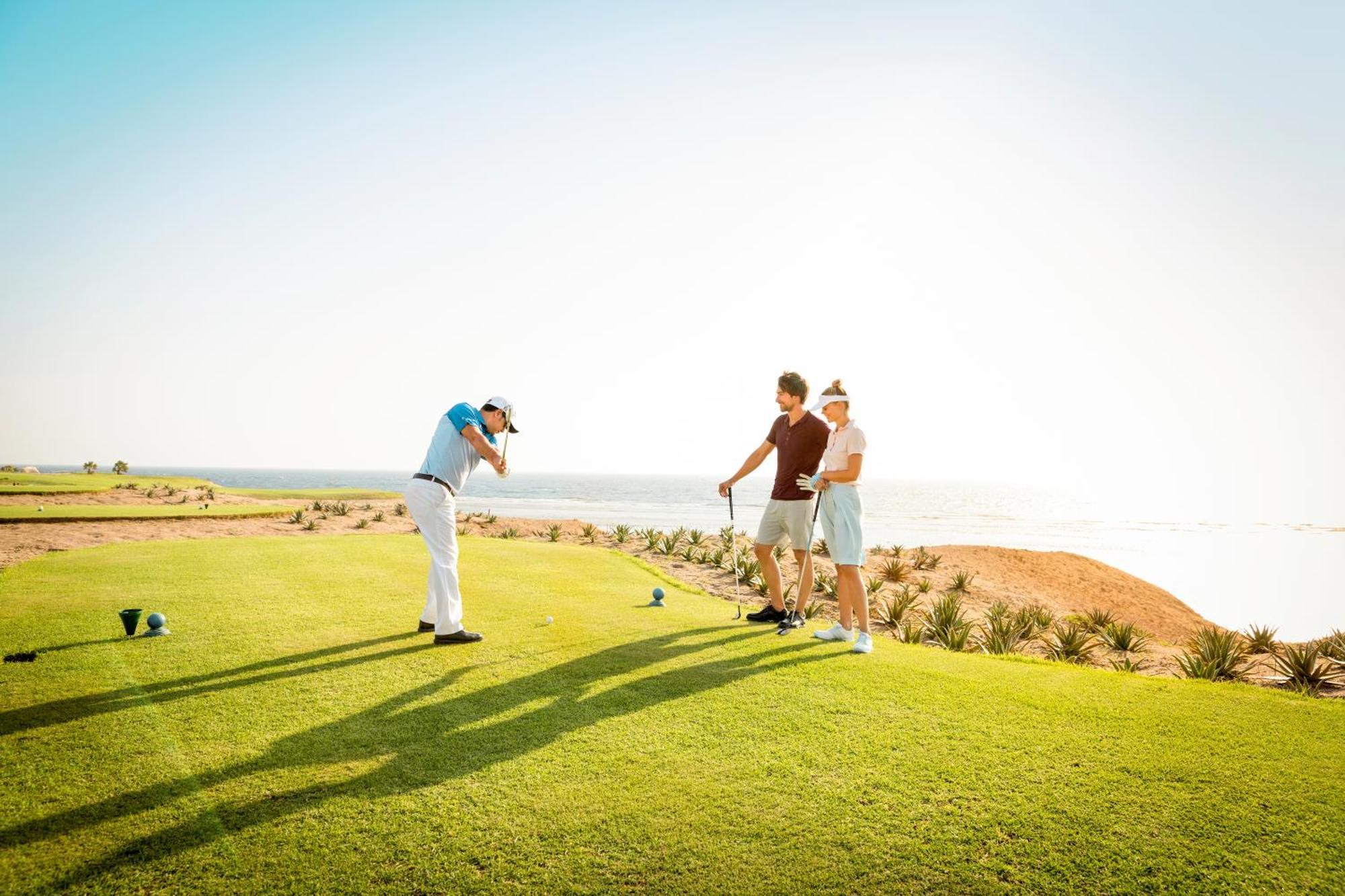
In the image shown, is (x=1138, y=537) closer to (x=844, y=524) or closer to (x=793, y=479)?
(x=793, y=479)

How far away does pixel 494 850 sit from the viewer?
288cm

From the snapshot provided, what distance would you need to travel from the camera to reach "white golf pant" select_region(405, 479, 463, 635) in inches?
239

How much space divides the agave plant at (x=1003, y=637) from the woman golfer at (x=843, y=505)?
2522 millimetres

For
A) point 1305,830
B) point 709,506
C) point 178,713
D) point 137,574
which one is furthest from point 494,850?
point 709,506

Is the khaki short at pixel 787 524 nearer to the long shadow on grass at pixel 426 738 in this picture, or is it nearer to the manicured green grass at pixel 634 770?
the manicured green grass at pixel 634 770

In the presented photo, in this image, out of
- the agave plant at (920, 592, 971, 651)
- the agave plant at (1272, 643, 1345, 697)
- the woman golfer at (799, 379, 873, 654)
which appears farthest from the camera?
the agave plant at (920, 592, 971, 651)

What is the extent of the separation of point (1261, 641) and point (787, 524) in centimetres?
820

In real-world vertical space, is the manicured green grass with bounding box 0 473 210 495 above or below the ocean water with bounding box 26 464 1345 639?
above

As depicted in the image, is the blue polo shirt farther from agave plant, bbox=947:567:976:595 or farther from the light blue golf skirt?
agave plant, bbox=947:567:976:595

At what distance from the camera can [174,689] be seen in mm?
4734

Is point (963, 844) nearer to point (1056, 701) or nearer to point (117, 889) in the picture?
point (1056, 701)

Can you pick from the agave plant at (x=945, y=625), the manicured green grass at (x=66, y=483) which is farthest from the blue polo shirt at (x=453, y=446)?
the manicured green grass at (x=66, y=483)

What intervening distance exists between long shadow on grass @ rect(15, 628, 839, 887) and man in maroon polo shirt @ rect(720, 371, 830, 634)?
4.15 ft

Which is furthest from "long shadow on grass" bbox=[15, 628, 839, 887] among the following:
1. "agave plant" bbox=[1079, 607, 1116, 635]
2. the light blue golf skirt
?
"agave plant" bbox=[1079, 607, 1116, 635]
